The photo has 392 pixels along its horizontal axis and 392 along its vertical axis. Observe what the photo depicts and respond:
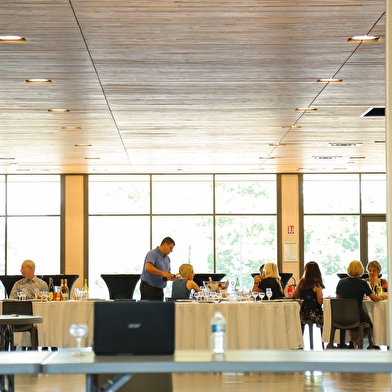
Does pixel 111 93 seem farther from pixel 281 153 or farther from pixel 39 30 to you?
pixel 281 153

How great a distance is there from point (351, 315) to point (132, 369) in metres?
7.74

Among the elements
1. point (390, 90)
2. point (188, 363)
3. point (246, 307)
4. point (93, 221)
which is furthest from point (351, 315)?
point (93, 221)

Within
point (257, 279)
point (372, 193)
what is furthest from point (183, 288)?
point (372, 193)

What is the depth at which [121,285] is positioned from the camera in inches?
555

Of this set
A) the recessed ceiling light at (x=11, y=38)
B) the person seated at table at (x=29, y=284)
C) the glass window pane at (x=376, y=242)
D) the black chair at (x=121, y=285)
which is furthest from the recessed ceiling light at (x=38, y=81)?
the glass window pane at (x=376, y=242)

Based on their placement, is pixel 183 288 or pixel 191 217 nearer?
pixel 183 288

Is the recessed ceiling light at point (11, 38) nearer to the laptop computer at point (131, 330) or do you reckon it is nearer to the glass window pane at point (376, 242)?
the laptop computer at point (131, 330)

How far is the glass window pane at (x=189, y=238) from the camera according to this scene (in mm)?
19312

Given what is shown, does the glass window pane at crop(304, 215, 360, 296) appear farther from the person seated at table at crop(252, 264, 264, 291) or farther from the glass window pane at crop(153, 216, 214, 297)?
the person seated at table at crop(252, 264, 264, 291)

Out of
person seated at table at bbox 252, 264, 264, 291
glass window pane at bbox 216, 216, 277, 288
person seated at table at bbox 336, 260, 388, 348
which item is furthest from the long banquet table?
glass window pane at bbox 216, 216, 277, 288

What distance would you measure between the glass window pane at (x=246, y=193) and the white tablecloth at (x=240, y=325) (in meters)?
9.26

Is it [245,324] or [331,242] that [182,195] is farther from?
[245,324]

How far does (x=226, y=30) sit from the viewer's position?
22.8 ft

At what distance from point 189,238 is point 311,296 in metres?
8.21
